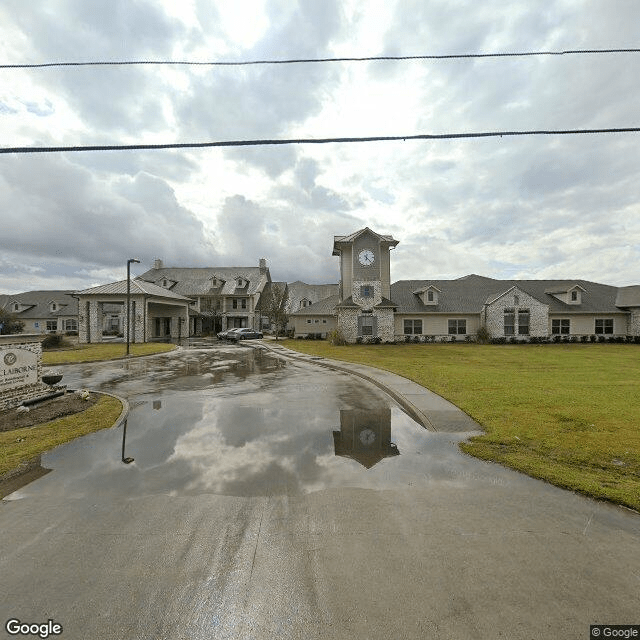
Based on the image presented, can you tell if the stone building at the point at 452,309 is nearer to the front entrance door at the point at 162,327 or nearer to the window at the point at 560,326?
the window at the point at 560,326

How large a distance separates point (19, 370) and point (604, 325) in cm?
4780

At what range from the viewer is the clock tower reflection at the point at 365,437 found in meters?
6.26

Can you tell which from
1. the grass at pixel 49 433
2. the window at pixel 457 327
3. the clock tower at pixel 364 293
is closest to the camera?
the grass at pixel 49 433

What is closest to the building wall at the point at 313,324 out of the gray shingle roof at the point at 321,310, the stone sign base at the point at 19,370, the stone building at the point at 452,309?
the gray shingle roof at the point at 321,310

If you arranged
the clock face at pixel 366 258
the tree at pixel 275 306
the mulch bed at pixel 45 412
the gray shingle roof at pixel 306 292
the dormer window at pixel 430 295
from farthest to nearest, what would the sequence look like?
the gray shingle roof at pixel 306 292
the tree at pixel 275 306
the dormer window at pixel 430 295
the clock face at pixel 366 258
the mulch bed at pixel 45 412

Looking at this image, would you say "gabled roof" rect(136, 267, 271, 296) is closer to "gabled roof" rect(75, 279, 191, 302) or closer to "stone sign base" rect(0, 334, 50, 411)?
"gabled roof" rect(75, 279, 191, 302)

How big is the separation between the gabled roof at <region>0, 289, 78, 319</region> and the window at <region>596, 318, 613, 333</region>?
7341 cm

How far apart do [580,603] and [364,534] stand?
2.07 metres

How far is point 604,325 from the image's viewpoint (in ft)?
114

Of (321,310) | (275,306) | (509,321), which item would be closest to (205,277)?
(275,306)

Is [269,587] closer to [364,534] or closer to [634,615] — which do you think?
[364,534]

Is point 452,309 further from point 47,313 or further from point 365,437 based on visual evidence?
point 47,313

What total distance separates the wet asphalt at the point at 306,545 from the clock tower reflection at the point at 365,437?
81 mm

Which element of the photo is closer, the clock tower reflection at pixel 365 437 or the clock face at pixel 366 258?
the clock tower reflection at pixel 365 437
